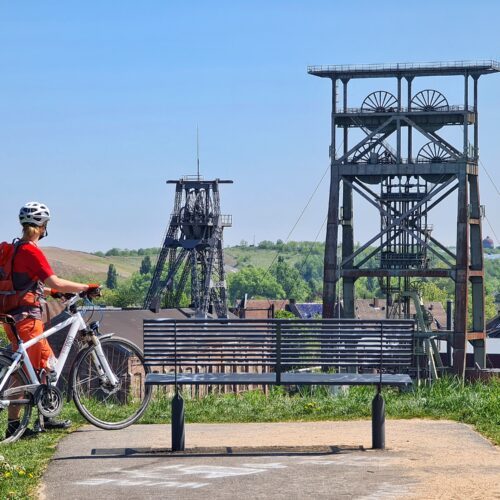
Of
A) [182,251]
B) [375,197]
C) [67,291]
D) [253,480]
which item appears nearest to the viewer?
[253,480]

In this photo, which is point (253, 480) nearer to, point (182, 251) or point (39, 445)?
point (39, 445)

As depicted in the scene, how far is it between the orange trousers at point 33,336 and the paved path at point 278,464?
2.60 feet

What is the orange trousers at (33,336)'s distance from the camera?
11.3 m

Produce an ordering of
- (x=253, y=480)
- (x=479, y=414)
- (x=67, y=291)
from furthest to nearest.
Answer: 1. (x=479, y=414)
2. (x=67, y=291)
3. (x=253, y=480)

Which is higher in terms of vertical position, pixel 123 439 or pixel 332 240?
pixel 332 240

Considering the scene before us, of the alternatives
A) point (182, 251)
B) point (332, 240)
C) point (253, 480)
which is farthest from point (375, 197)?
point (253, 480)

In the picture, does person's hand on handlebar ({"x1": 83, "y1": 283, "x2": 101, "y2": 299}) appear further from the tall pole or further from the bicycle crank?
the tall pole

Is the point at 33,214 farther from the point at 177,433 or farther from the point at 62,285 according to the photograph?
the point at 177,433

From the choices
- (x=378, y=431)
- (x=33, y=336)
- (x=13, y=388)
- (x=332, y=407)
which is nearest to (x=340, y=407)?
(x=332, y=407)

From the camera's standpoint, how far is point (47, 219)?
1155cm

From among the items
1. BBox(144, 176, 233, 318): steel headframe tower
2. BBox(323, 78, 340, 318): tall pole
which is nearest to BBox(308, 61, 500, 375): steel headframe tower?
BBox(323, 78, 340, 318): tall pole

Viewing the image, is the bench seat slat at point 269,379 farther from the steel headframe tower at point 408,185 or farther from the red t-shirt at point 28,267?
the steel headframe tower at point 408,185

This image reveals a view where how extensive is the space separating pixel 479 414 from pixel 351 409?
1.43 meters

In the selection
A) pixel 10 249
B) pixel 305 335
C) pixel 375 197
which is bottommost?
pixel 305 335
